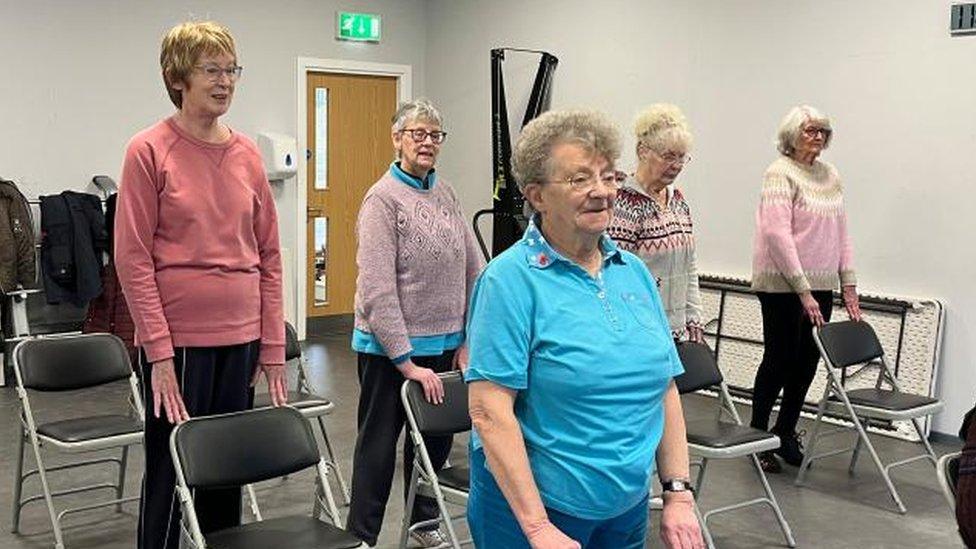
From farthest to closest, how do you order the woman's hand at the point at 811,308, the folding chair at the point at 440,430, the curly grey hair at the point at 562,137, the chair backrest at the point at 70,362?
the woman's hand at the point at 811,308, the chair backrest at the point at 70,362, the folding chair at the point at 440,430, the curly grey hair at the point at 562,137

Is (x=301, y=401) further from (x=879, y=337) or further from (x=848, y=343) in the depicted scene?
(x=879, y=337)

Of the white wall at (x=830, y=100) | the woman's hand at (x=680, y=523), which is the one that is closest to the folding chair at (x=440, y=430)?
the woman's hand at (x=680, y=523)

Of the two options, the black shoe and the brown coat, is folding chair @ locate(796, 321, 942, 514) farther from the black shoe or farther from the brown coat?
the brown coat

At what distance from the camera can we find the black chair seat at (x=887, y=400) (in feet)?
14.1

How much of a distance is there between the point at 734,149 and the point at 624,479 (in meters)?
4.71

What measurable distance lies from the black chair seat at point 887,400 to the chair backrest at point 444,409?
1.92 meters

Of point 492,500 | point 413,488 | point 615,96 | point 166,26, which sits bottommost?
point 413,488

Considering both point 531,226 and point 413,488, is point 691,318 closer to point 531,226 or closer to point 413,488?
point 413,488

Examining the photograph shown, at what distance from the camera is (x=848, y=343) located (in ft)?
14.8

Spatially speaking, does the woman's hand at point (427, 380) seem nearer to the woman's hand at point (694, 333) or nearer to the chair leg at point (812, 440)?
the woman's hand at point (694, 333)

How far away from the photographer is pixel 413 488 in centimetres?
326

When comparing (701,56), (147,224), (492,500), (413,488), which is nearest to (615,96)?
(701,56)

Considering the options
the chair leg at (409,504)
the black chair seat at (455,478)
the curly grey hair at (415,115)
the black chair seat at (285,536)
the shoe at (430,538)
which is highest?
the curly grey hair at (415,115)

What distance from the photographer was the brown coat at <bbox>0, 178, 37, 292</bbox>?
20.3 ft
